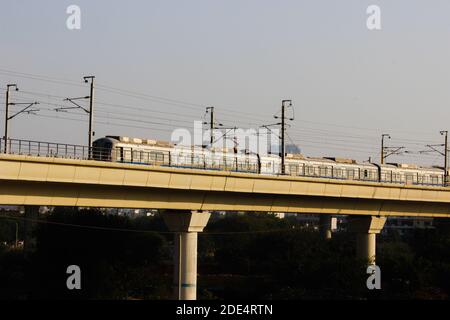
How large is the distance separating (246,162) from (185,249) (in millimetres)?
15045

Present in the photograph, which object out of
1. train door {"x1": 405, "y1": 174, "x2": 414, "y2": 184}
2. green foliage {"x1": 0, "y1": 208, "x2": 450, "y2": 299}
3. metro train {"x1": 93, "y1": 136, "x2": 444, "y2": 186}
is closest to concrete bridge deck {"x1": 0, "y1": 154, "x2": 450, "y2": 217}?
metro train {"x1": 93, "y1": 136, "x2": 444, "y2": 186}

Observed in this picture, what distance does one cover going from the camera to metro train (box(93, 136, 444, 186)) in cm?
5916

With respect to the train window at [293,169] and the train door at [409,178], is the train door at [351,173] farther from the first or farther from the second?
the train door at [409,178]

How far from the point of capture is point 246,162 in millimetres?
68000

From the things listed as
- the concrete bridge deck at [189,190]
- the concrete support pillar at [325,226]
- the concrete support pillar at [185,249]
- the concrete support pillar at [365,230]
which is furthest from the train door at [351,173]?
the concrete support pillar at [185,249]

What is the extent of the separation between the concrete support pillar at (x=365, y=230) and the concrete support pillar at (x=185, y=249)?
22.1m

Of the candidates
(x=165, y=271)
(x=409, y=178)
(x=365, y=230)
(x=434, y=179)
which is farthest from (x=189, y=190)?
(x=434, y=179)

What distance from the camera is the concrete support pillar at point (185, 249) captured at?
179 feet

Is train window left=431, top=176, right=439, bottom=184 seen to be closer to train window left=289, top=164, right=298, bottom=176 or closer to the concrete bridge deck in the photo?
the concrete bridge deck

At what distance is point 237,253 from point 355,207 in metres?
32.2

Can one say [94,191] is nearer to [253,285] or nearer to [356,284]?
[356,284]

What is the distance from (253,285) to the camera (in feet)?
261

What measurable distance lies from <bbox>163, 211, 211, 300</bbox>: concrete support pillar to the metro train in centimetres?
539

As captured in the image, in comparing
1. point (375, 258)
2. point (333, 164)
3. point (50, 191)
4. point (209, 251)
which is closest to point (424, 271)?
point (375, 258)
